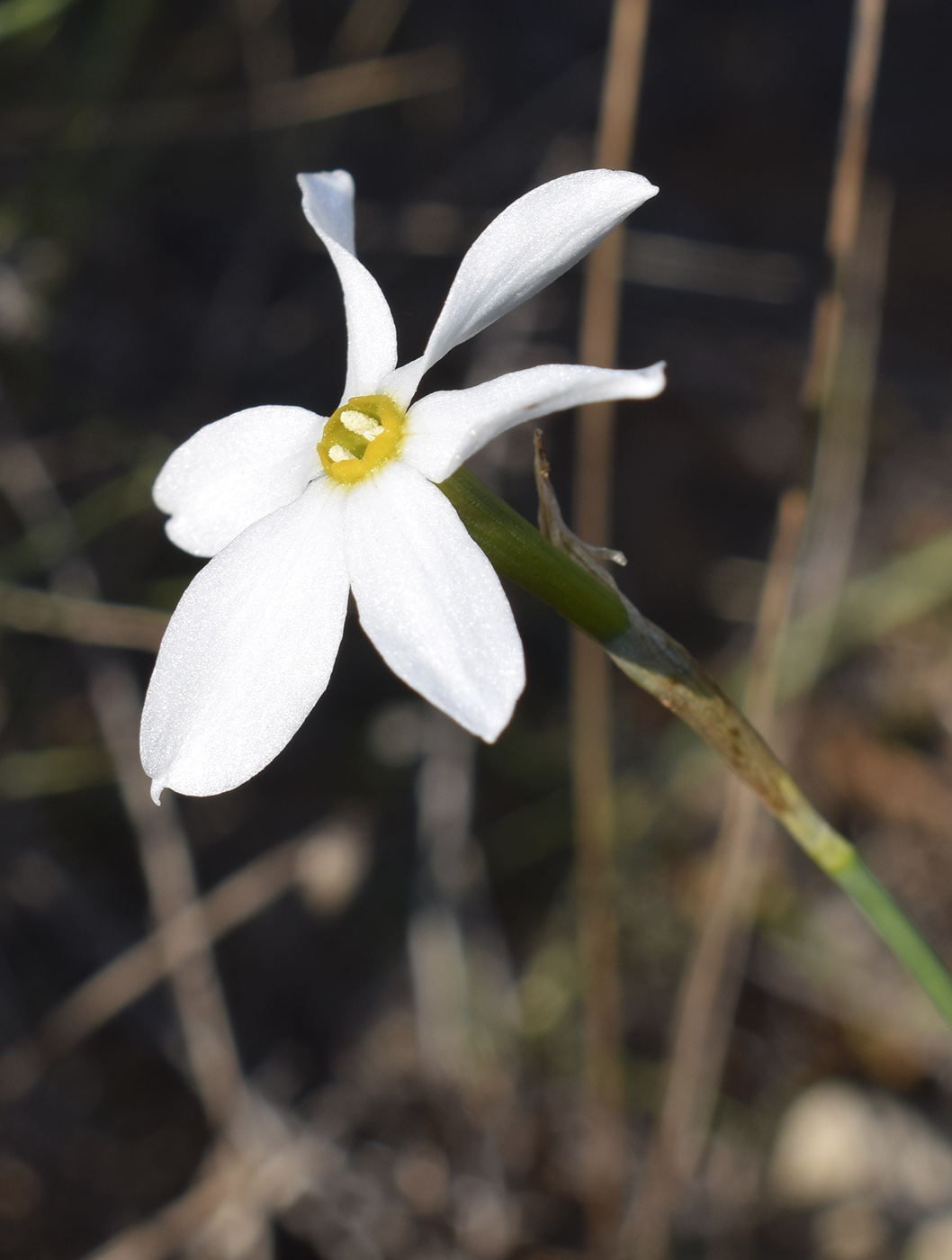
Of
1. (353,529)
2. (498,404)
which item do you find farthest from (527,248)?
(353,529)

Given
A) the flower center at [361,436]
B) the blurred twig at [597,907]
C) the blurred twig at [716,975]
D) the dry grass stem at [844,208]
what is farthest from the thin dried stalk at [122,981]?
the dry grass stem at [844,208]

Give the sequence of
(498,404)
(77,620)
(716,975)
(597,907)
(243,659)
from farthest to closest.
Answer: (77,620), (597,907), (716,975), (243,659), (498,404)

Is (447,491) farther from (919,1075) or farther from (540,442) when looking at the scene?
(919,1075)

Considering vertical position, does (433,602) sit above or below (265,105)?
below

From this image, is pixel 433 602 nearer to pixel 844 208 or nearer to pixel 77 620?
pixel 844 208

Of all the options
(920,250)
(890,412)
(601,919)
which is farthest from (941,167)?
(601,919)

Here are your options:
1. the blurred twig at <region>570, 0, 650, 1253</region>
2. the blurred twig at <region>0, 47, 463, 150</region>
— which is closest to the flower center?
the blurred twig at <region>570, 0, 650, 1253</region>

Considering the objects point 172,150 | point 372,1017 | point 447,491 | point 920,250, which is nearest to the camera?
point 447,491

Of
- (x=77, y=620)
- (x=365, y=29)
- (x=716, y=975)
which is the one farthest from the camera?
(x=365, y=29)
